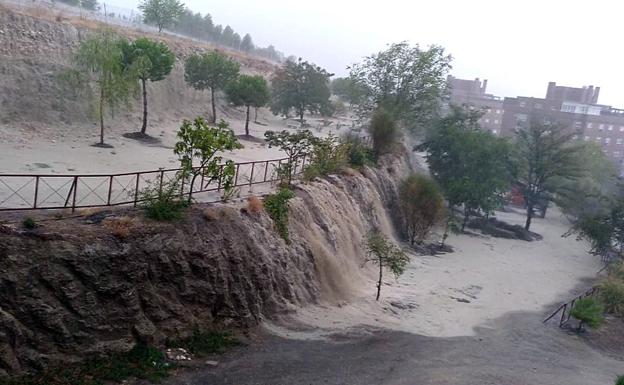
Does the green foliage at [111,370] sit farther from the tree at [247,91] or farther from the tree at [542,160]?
the tree at [542,160]

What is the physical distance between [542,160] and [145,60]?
3097cm

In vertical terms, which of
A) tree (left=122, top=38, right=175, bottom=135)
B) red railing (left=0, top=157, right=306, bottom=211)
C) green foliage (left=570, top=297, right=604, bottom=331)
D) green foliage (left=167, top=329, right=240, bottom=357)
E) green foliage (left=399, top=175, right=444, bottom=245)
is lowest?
green foliage (left=167, top=329, right=240, bottom=357)

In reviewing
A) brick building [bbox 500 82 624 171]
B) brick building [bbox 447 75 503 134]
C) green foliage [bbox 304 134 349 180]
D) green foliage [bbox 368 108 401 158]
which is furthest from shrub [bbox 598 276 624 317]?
brick building [bbox 447 75 503 134]

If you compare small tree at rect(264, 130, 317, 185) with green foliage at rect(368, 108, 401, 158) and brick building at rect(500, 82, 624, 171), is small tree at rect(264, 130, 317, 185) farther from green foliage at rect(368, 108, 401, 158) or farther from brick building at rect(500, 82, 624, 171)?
brick building at rect(500, 82, 624, 171)

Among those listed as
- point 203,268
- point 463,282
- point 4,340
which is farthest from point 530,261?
point 4,340

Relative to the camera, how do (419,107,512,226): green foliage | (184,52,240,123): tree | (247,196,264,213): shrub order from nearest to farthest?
(247,196,264,213): shrub
(419,107,512,226): green foliage
(184,52,240,123): tree

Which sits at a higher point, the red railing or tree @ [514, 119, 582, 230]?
tree @ [514, 119, 582, 230]

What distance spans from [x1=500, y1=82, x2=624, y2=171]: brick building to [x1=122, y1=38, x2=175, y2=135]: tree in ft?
189

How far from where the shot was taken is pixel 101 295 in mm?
12945

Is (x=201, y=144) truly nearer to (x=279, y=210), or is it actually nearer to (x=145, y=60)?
(x=279, y=210)

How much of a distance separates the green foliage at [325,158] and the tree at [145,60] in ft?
36.2

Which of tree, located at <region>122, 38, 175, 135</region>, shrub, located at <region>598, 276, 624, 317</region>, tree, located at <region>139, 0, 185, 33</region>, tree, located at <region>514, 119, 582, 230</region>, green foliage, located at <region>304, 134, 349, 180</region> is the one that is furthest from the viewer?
tree, located at <region>139, 0, 185, 33</region>

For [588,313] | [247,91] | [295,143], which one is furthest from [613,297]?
[247,91]

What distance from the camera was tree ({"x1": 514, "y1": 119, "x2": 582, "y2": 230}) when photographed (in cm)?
4303
